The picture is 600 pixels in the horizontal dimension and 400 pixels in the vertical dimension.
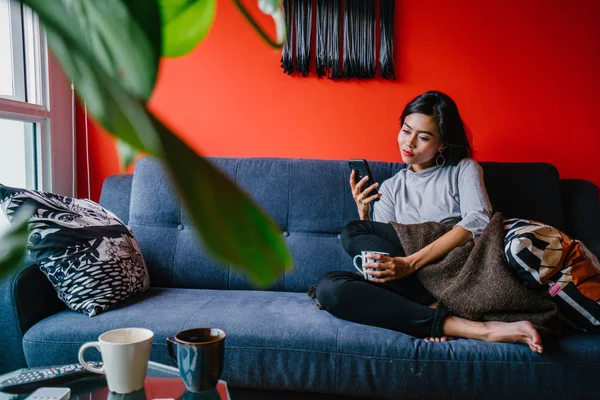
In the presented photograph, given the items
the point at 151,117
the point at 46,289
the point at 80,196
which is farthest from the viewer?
the point at 80,196

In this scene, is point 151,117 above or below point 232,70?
below

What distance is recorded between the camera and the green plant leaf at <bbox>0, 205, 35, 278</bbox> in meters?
0.16

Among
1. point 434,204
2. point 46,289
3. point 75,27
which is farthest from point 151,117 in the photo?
point 434,204

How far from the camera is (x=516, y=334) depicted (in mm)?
1291

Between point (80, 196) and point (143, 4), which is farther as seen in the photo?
point (80, 196)

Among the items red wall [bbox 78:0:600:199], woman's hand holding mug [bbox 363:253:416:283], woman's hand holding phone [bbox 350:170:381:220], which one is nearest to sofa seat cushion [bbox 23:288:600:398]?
woman's hand holding mug [bbox 363:253:416:283]

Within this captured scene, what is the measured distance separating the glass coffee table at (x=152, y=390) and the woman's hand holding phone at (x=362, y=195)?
38.9 inches

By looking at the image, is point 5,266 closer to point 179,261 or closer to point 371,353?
point 371,353

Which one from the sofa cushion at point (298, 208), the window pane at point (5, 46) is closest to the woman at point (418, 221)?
the sofa cushion at point (298, 208)

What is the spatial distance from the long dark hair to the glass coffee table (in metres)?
1.21

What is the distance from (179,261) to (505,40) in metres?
1.66

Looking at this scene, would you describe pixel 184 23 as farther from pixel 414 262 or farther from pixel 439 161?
pixel 439 161

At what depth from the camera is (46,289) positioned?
145cm

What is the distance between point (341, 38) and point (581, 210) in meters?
1.21
